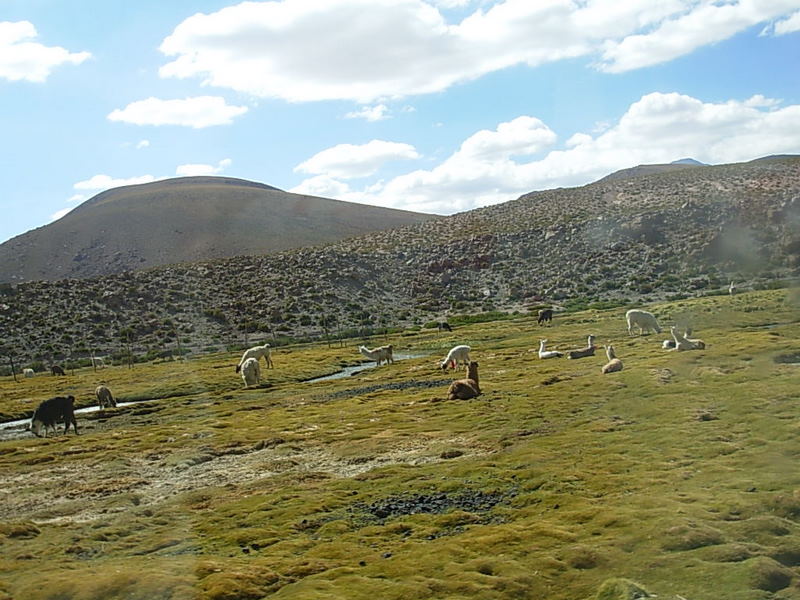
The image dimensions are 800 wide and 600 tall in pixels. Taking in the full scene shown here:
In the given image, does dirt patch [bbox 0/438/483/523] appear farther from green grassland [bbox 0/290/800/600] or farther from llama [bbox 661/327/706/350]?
llama [bbox 661/327/706/350]

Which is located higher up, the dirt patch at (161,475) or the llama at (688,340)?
the llama at (688,340)

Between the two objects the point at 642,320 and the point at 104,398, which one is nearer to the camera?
the point at 104,398

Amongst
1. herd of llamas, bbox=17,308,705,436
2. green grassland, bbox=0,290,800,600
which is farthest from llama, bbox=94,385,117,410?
green grassland, bbox=0,290,800,600

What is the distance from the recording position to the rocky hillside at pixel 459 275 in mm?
84375

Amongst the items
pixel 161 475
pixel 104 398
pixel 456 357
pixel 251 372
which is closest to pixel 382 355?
pixel 251 372

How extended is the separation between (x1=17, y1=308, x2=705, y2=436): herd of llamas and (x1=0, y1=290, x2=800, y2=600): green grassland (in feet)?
3.73

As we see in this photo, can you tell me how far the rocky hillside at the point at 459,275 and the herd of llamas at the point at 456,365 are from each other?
26604mm

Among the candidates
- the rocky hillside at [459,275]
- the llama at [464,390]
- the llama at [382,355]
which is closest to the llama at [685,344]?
the llama at [464,390]

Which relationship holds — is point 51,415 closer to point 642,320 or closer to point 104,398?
point 104,398

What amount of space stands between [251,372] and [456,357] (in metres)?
13.5

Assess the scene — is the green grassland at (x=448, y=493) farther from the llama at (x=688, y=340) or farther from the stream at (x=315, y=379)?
the stream at (x=315, y=379)

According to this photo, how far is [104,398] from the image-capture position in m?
42.3

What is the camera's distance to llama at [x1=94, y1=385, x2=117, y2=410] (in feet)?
137

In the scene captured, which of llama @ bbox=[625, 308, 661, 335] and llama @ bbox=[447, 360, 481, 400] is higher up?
llama @ bbox=[625, 308, 661, 335]
